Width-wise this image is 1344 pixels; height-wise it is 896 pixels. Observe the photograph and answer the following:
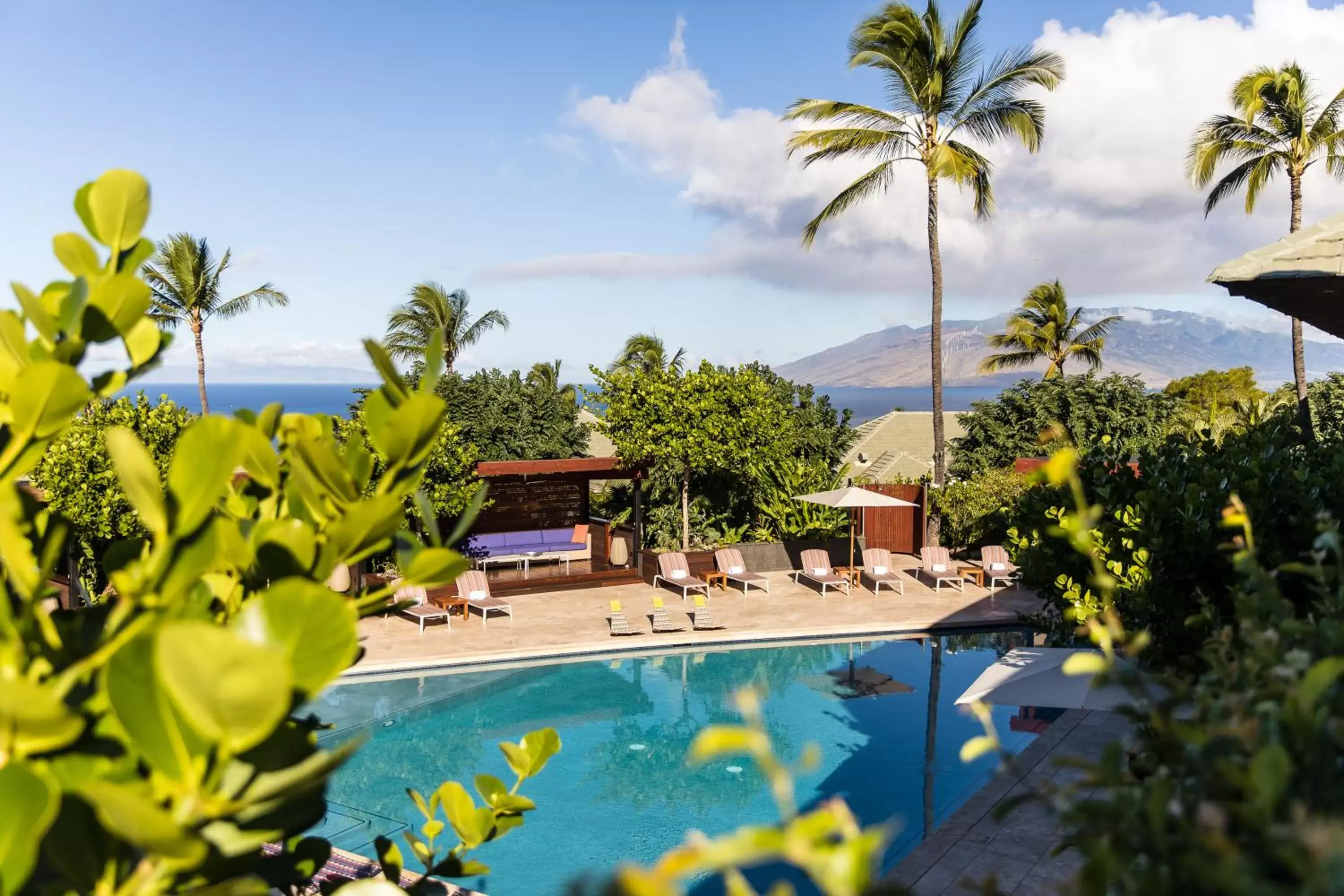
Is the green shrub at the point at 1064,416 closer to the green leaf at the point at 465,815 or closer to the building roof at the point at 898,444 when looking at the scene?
the building roof at the point at 898,444

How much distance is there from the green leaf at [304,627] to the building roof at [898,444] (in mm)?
36618

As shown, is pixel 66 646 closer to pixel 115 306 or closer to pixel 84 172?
pixel 115 306

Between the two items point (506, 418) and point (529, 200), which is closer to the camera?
point (506, 418)

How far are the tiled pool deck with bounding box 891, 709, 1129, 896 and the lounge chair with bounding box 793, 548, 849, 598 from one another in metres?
9.16

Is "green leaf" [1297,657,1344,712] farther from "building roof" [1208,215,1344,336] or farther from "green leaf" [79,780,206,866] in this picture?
"building roof" [1208,215,1344,336]

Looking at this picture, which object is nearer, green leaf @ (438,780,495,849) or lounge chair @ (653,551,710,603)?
green leaf @ (438,780,495,849)

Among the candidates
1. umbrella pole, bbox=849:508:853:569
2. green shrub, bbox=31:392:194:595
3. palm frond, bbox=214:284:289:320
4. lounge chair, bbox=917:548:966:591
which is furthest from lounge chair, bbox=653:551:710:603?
palm frond, bbox=214:284:289:320

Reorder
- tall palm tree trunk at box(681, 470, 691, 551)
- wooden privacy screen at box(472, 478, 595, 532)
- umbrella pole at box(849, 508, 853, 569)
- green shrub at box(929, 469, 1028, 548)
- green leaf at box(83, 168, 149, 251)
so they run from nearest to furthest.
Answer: green leaf at box(83, 168, 149, 251), umbrella pole at box(849, 508, 853, 569), tall palm tree trunk at box(681, 470, 691, 551), green shrub at box(929, 469, 1028, 548), wooden privacy screen at box(472, 478, 595, 532)

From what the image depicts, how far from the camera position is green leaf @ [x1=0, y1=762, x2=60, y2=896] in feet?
2.94

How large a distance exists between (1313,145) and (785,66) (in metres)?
16.6

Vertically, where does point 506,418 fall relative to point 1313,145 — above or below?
below

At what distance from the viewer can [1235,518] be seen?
167cm

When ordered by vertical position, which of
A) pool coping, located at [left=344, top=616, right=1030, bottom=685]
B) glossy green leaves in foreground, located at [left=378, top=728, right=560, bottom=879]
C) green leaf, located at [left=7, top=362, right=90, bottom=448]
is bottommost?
pool coping, located at [left=344, top=616, right=1030, bottom=685]

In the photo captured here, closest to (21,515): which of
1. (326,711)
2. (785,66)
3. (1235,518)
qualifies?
(1235,518)
